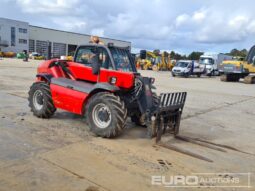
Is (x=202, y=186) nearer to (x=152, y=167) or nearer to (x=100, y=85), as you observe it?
(x=152, y=167)

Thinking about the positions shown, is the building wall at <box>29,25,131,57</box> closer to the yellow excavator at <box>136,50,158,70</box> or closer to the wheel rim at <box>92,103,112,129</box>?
the yellow excavator at <box>136,50,158,70</box>

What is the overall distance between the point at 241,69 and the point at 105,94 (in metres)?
A: 26.9

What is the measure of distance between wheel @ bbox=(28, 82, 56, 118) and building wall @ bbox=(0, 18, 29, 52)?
8260 centimetres

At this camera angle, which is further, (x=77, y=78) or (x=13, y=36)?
(x=13, y=36)

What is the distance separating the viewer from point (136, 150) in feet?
19.7

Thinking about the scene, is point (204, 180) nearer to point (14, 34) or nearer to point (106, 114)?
point (106, 114)

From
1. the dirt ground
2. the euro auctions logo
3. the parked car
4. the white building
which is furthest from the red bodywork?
the white building

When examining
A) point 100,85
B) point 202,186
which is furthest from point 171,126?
point 202,186

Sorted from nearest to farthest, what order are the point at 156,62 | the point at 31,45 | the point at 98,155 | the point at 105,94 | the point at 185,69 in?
1. the point at 98,155
2. the point at 105,94
3. the point at 185,69
4. the point at 156,62
5. the point at 31,45

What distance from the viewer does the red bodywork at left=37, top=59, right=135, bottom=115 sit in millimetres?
6820

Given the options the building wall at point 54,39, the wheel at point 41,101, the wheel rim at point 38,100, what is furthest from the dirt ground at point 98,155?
the building wall at point 54,39

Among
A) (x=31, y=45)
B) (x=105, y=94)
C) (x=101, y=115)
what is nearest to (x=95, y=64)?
(x=105, y=94)

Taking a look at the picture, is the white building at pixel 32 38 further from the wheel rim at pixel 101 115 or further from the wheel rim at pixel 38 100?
the wheel rim at pixel 101 115

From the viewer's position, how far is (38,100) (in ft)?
26.9
